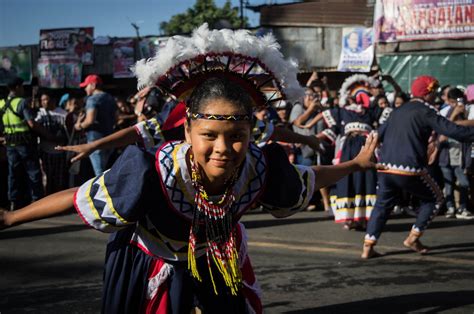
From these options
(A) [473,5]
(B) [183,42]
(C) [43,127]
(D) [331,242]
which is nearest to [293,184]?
(B) [183,42]

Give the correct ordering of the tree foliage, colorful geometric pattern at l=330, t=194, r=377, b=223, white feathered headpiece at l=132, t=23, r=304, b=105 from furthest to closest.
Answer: the tree foliage < colorful geometric pattern at l=330, t=194, r=377, b=223 < white feathered headpiece at l=132, t=23, r=304, b=105

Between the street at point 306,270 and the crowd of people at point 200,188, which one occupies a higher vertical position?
the crowd of people at point 200,188

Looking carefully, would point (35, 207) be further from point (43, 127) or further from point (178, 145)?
point (43, 127)

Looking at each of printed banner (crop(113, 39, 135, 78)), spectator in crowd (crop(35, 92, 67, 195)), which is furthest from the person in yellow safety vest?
printed banner (crop(113, 39, 135, 78))

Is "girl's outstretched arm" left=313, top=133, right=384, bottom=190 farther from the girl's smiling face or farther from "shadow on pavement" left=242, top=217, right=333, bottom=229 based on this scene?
"shadow on pavement" left=242, top=217, right=333, bottom=229

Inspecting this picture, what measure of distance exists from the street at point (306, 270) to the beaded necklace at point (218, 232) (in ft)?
6.90

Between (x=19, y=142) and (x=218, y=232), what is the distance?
761 cm

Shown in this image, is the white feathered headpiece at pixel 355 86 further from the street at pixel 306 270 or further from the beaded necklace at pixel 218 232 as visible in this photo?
the beaded necklace at pixel 218 232

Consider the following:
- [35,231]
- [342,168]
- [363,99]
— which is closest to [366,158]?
[342,168]

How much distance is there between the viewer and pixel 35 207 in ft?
9.55

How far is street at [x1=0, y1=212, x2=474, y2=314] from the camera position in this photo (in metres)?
5.26

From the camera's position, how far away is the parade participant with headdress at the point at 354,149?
8.82m

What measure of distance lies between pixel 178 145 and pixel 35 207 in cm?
69

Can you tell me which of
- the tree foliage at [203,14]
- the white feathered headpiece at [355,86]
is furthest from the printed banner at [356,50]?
the tree foliage at [203,14]
